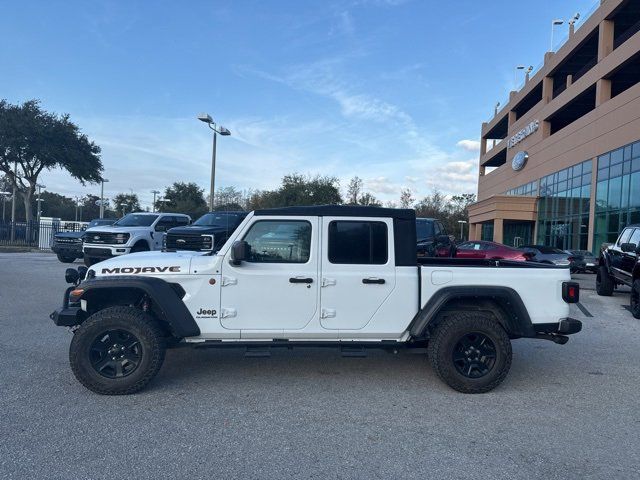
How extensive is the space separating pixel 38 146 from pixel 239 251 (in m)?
32.0

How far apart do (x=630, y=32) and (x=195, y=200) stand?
37.6 metres

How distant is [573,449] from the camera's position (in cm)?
370

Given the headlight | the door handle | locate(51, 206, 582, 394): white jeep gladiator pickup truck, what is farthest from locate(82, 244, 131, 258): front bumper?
the door handle

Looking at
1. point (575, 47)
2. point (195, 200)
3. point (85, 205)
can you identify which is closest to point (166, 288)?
point (575, 47)

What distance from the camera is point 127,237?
1434 centimetres

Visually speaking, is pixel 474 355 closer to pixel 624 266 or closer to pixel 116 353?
pixel 116 353

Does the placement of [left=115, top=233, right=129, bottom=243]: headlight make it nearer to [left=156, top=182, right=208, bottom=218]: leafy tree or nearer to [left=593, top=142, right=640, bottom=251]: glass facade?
[left=593, top=142, right=640, bottom=251]: glass facade

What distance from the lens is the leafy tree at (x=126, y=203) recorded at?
7019 cm

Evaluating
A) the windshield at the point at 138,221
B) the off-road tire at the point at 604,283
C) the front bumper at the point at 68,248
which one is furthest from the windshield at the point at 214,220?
the off-road tire at the point at 604,283

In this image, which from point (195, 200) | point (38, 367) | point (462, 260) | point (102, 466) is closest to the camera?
point (102, 466)

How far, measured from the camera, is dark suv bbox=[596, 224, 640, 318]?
32.2 ft

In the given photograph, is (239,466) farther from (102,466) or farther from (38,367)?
(38,367)

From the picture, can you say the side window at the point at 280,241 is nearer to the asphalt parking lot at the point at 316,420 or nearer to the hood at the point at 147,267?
the hood at the point at 147,267

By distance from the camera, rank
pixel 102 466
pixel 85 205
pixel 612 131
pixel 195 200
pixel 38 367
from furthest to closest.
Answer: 1. pixel 85 205
2. pixel 195 200
3. pixel 612 131
4. pixel 38 367
5. pixel 102 466
